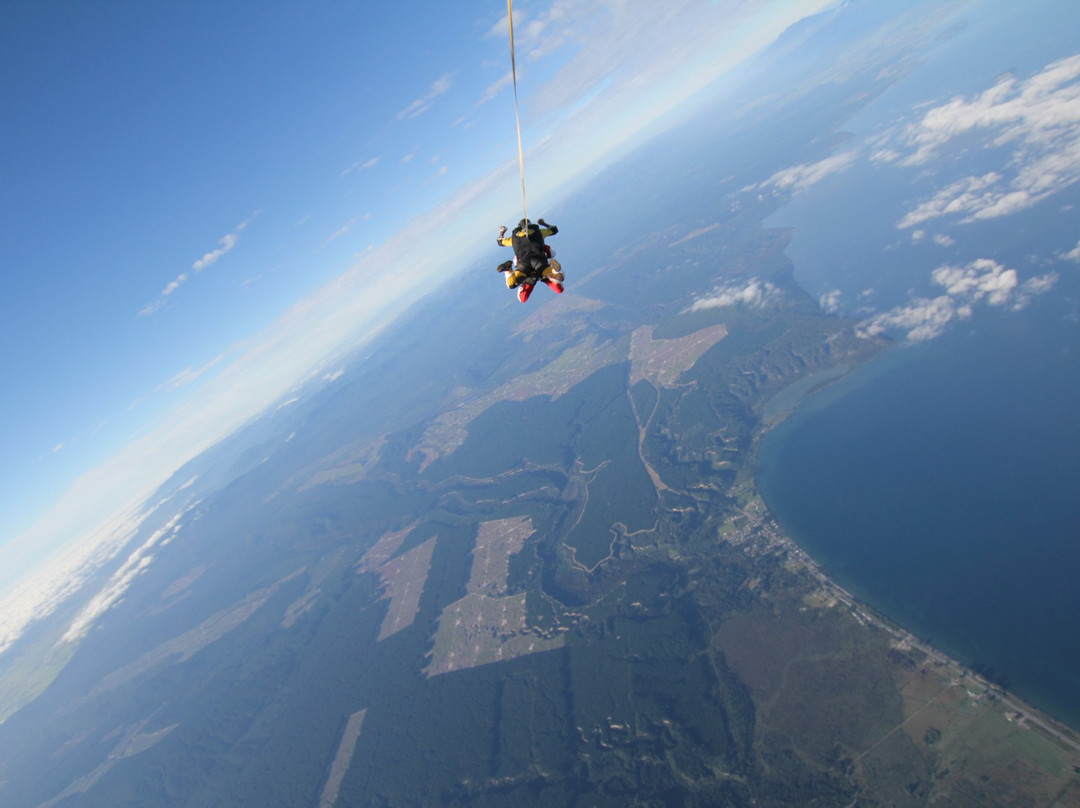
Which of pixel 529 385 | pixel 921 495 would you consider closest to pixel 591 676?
pixel 921 495

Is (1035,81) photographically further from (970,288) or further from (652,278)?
(652,278)

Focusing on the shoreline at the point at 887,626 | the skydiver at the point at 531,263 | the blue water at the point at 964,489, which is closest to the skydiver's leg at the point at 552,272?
the skydiver at the point at 531,263

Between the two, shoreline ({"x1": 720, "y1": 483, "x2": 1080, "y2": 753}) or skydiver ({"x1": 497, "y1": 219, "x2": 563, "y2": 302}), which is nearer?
skydiver ({"x1": 497, "y1": 219, "x2": 563, "y2": 302})

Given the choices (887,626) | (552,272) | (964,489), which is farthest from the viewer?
(964,489)

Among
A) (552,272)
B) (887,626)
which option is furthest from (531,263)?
(887,626)

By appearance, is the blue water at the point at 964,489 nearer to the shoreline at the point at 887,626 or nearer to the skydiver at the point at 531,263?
the shoreline at the point at 887,626

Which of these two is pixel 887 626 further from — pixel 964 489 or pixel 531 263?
pixel 531 263

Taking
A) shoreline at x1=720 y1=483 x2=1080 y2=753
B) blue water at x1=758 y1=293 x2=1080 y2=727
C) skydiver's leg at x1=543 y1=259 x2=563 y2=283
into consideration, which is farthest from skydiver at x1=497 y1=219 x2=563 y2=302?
blue water at x1=758 y1=293 x2=1080 y2=727

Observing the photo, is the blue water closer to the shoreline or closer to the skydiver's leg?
the shoreline

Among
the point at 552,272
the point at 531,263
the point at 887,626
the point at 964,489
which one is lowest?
the point at 964,489

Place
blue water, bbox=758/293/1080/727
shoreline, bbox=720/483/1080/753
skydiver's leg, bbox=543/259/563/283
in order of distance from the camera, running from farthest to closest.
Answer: blue water, bbox=758/293/1080/727 < shoreline, bbox=720/483/1080/753 < skydiver's leg, bbox=543/259/563/283
